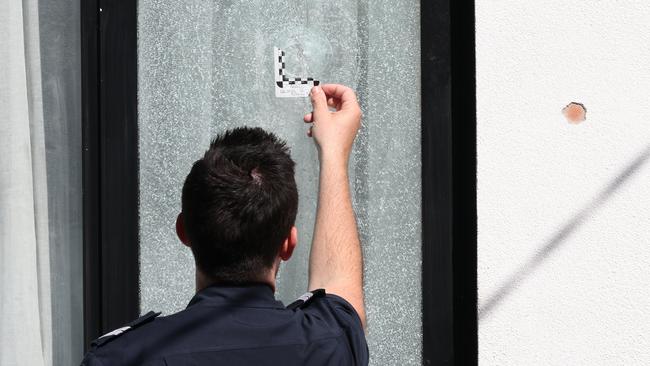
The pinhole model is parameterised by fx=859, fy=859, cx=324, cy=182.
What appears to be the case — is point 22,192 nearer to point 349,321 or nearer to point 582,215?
point 349,321

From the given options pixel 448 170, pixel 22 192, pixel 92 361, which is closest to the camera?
pixel 92 361

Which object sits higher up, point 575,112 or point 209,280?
point 575,112

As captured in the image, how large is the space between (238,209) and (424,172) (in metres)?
1.07

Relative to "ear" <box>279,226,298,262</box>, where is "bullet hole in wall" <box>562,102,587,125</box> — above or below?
above

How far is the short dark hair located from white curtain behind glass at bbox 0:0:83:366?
0.99 meters

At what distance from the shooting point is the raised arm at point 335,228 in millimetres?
1958

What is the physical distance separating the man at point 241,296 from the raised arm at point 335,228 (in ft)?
0.32

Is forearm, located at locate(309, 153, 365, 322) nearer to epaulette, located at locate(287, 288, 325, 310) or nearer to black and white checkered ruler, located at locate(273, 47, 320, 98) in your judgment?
epaulette, located at locate(287, 288, 325, 310)

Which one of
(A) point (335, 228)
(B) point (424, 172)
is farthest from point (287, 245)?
(B) point (424, 172)

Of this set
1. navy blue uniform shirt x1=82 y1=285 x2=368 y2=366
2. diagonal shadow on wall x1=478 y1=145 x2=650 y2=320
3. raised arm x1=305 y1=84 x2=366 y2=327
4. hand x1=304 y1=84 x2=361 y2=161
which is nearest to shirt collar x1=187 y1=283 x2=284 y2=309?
navy blue uniform shirt x1=82 y1=285 x2=368 y2=366

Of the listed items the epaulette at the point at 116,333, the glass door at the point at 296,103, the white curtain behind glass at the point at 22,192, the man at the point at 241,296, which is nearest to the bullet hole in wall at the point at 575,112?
the glass door at the point at 296,103

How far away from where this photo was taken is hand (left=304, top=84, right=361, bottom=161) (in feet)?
6.82

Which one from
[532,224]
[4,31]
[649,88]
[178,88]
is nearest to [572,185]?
[532,224]

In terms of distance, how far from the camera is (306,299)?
5.92 feet
